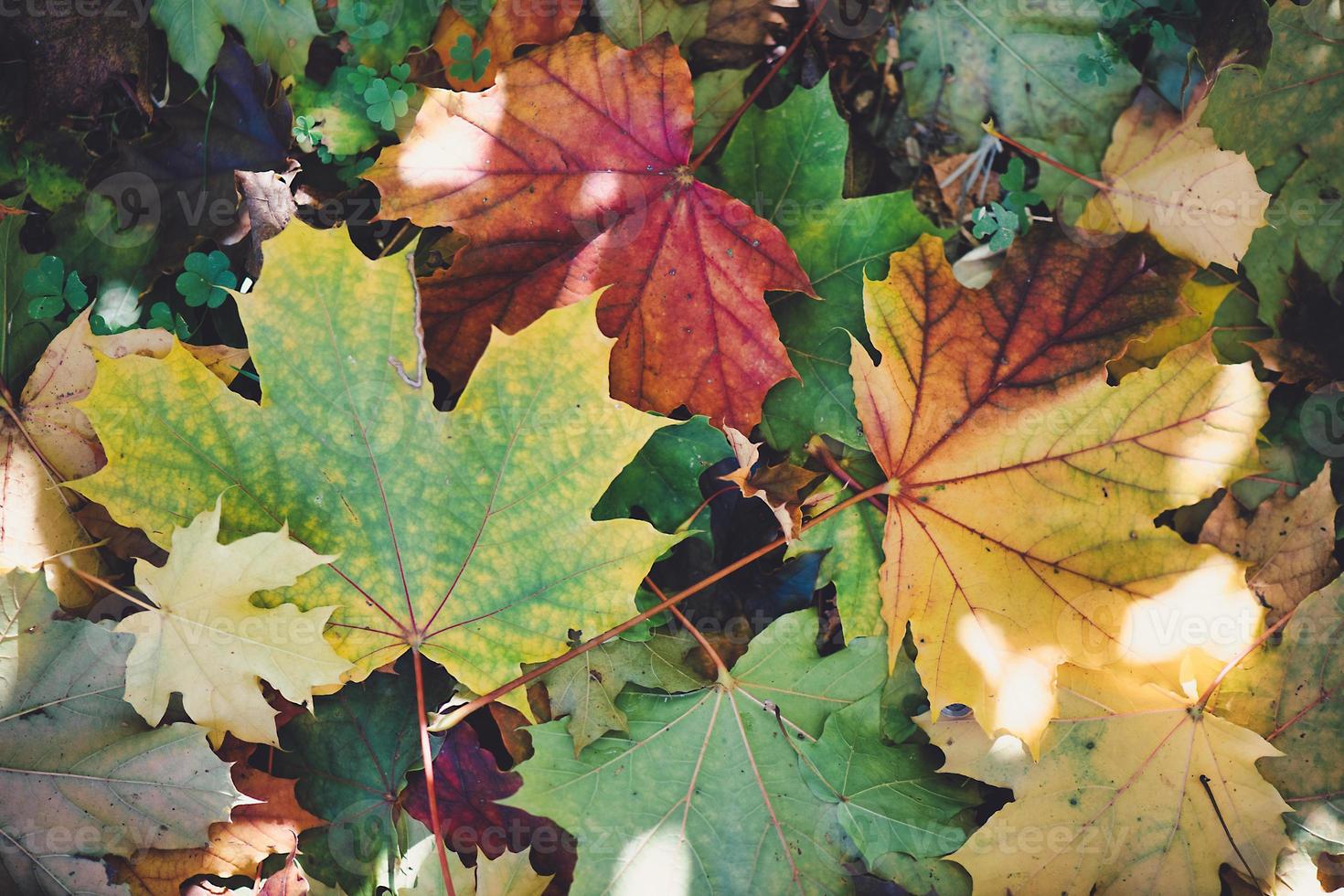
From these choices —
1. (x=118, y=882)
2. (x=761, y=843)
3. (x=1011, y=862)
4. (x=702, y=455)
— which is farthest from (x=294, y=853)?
(x=1011, y=862)

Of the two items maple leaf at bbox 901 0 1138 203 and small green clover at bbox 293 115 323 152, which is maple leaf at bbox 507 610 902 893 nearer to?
maple leaf at bbox 901 0 1138 203

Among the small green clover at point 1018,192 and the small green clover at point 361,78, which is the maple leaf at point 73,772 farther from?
the small green clover at point 1018,192

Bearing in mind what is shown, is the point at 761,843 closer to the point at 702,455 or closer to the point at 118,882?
the point at 702,455

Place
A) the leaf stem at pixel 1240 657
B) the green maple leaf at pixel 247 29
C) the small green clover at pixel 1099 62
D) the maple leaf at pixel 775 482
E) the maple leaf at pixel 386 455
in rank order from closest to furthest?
the maple leaf at pixel 386 455 < the maple leaf at pixel 775 482 < the leaf stem at pixel 1240 657 < the green maple leaf at pixel 247 29 < the small green clover at pixel 1099 62

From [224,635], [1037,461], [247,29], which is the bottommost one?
[224,635]

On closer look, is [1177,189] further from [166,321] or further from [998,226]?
[166,321]

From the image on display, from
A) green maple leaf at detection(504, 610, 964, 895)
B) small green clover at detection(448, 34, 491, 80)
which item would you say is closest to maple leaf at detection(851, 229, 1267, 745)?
green maple leaf at detection(504, 610, 964, 895)

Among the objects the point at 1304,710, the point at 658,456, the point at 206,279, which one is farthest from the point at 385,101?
the point at 1304,710

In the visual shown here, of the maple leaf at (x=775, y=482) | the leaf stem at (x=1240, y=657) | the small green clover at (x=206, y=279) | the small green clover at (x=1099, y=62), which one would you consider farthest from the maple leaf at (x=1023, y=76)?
the small green clover at (x=206, y=279)
